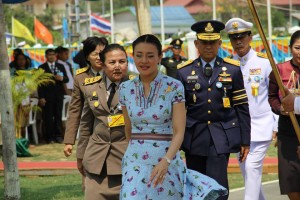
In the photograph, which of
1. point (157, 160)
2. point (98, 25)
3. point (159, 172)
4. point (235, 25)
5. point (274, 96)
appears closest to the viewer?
point (159, 172)

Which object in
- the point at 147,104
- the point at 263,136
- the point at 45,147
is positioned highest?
the point at 147,104

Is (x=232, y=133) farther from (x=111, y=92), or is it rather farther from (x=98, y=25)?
(x=98, y=25)

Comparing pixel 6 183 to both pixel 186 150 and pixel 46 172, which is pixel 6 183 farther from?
pixel 46 172

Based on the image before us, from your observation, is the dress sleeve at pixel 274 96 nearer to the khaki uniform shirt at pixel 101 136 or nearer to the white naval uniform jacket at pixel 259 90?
the khaki uniform shirt at pixel 101 136

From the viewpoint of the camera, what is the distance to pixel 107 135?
27.2ft

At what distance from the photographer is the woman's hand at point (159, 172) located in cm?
691

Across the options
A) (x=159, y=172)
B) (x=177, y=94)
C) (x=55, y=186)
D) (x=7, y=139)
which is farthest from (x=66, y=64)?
(x=159, y=172)

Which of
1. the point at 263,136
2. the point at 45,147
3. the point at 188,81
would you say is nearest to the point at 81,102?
the point at 188,81

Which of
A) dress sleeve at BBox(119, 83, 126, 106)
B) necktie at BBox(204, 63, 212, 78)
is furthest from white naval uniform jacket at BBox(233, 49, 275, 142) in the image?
dress sleeve at BBox(119, 83, 126, 106)

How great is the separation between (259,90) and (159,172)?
11.6 feet

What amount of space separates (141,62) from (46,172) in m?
7.96

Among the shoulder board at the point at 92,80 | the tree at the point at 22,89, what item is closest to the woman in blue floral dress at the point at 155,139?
the shoulder board at the point at 92,80

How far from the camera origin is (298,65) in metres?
8.56

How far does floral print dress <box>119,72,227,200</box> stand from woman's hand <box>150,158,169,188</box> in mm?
120
